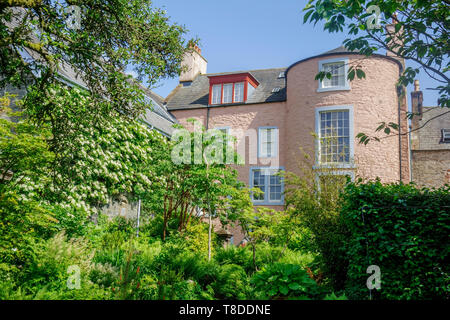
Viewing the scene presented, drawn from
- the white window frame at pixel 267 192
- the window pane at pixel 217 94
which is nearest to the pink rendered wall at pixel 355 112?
the white window frame at pixel 267 192

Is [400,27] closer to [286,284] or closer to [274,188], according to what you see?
[286,284]

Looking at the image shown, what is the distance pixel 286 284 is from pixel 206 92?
16.6m

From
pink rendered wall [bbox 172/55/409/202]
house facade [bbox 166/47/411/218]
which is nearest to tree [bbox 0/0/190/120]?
house facade [bbox 166/47/411/218]

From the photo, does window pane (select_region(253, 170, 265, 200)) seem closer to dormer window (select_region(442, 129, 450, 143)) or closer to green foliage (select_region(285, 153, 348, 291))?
green foliage (select_region(285, 153, 348, 291))

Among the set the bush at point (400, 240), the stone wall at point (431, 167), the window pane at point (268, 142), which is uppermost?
the window pane at point (268, 142)

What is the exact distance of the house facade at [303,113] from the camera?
15195mm

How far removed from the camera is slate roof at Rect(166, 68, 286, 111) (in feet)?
60.4

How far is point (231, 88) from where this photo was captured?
1912 centimetres

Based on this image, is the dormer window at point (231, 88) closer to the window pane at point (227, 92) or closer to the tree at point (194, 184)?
the window pane at point (227, 92)

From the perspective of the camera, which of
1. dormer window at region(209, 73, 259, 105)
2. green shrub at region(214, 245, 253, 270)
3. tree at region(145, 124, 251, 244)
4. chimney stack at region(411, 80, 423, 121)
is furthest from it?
chimney stack at region(411, 80, 423, 121)

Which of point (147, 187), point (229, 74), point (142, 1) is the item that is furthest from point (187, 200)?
point (229, 74)

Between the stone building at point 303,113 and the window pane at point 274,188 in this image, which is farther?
the window pane at point 274,188

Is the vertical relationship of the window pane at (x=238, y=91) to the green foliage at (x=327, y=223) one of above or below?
above
